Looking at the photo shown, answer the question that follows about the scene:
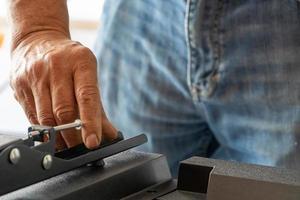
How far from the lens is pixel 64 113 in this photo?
2.25ft

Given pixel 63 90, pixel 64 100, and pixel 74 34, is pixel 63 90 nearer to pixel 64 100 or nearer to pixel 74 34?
pixel 64 100

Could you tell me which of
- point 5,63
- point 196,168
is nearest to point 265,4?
point 196,168

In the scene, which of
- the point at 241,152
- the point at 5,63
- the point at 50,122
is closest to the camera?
the point at 50,122

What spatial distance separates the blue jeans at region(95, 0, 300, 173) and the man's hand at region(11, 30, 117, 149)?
0.21m

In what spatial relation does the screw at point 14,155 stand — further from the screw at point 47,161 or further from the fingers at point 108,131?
the fingers at point 108,131

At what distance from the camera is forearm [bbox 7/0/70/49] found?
0.83 meters

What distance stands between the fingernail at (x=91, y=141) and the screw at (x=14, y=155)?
4.5 inches

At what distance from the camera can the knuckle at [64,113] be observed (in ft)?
2.25

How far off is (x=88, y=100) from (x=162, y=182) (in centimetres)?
12

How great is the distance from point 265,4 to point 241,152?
8.9 inches

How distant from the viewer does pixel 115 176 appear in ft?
1.99

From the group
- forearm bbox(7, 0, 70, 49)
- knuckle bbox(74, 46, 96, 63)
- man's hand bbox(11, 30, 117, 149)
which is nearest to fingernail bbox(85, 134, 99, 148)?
man's hand bbox(11, 30, 117, 149)

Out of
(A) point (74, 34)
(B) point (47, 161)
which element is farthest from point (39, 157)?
(A) point (74, 34)

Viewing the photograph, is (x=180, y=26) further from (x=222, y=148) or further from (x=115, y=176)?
(x=115, y=176)
